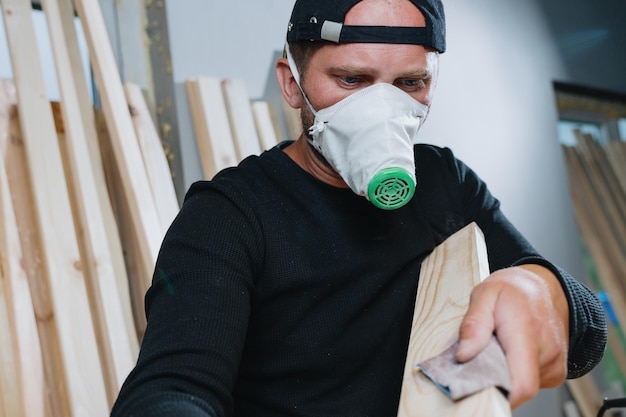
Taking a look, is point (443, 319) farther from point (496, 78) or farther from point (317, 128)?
point (496, 78)

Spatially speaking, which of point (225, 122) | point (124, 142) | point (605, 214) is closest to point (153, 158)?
point (124, 142)

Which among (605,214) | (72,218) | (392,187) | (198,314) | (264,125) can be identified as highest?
(264,125)

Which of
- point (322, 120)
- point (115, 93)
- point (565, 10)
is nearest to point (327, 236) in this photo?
point (322, 120)

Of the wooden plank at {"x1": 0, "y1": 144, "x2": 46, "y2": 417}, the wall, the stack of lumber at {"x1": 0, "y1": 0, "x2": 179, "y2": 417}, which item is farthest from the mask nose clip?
the wall

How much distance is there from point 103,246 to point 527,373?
4.84 ft

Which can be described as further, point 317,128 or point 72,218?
point 72,218

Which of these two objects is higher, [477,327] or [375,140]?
[375,140]

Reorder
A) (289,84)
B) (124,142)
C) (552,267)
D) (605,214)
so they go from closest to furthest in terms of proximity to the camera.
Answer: (552,267), (289,84), (124,142), (605,214)

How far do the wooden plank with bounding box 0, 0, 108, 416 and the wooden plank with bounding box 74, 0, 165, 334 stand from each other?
0.17 m

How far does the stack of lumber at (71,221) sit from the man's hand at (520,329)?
4.10ft

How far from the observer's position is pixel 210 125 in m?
2.32

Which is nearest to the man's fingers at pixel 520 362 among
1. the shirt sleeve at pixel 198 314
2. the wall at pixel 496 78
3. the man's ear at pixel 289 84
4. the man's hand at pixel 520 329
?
the man's hand at pixel 520 329

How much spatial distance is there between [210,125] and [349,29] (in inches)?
48.0

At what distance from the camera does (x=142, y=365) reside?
0.88 m
